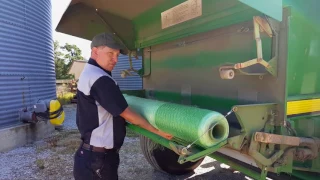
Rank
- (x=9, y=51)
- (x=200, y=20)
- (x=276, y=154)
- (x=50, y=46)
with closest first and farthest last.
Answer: (x=276, y=154) → (x=200, y=20) → (x=9, y=51) → (x=50, y=46)

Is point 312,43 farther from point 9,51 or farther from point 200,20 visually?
point 9,51

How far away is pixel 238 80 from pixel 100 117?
3.75 ft

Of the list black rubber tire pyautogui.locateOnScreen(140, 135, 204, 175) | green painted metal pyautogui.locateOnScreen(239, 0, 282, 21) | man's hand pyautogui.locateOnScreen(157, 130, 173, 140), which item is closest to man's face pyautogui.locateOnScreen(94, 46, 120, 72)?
man's hand pyautogui.locateOnScreen(157, 130, 173, 140)

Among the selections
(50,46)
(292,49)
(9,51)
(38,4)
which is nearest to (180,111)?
(292,49)

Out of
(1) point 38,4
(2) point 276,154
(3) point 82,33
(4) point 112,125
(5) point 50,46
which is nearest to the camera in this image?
(2) point 276,154

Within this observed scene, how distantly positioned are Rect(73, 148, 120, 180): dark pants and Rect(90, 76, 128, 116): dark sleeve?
1.38 feet

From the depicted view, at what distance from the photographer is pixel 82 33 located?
3650 millimetres

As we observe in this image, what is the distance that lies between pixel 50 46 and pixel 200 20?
6518 millimetres

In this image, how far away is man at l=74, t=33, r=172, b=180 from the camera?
6.51 feet

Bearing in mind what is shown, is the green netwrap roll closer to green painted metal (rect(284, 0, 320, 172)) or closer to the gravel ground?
green painted metal (rect(284, 0, 320, 172))

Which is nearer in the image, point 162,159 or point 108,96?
point 108,96

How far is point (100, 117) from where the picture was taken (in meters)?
2.07

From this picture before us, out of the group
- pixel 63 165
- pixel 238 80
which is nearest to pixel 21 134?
pixel 63 165

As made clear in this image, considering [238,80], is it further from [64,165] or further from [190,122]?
[64,165]
